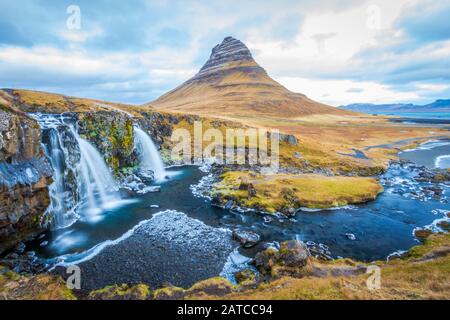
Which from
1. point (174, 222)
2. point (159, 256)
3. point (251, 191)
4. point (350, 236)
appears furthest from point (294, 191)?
point (159, 256)

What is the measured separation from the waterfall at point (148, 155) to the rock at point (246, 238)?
3248 centimetres

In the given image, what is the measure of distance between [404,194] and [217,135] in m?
58.3

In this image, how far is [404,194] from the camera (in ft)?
154

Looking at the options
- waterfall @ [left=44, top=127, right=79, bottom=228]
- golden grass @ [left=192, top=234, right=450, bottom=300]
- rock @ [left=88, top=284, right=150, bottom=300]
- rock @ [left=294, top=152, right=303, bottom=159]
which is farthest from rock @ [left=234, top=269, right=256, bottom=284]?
rock @ [left=294, top=152, right=303, bottom=159]

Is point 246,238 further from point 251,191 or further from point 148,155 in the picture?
point 148,155

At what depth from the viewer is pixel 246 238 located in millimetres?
28906

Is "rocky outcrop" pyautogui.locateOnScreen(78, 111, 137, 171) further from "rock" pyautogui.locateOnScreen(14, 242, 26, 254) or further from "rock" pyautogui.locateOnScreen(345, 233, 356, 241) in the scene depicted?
"rock" pyautogui.locateOnScreen(345, 233, 356, 241)

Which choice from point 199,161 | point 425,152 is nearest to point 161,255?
point 199,161

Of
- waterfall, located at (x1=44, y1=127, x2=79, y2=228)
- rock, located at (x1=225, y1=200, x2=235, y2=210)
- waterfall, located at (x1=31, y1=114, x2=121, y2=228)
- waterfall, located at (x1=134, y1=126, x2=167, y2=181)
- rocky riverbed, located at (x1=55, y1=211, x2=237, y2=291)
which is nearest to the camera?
rocky riverbed, located at (x1=55, y1=211, x2=237, y2=291)

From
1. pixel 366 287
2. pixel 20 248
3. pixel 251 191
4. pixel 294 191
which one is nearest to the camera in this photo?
pixel 366 287

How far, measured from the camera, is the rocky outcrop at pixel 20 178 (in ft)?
84.9

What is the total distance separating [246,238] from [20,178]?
84.8ft

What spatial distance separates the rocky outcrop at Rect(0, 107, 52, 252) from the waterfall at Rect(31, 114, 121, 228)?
195cm

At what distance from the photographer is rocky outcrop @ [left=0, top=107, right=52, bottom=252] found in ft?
84.9
